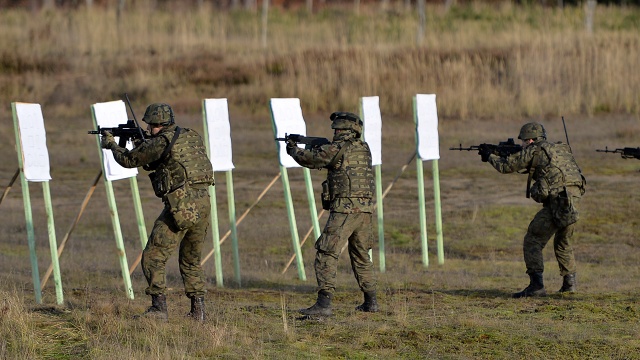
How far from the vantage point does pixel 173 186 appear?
10773 mm

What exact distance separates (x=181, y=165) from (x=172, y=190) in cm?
23

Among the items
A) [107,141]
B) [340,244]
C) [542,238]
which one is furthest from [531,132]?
[107,141]

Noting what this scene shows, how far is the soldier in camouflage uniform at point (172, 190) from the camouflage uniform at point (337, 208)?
0.99 metres

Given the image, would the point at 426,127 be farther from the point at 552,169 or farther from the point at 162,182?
the point at 162,182

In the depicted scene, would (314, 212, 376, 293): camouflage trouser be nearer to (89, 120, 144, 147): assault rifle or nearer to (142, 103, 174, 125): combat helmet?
(142, 103, 174, 125): combat helmet

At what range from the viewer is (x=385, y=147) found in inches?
1005

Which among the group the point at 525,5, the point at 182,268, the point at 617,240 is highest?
the point at 525,5

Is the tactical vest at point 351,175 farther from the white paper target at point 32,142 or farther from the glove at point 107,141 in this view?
the white paper target at point 32,142

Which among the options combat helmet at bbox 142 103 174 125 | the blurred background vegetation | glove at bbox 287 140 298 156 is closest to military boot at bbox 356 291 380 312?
glove at bbox 287 140 298 156

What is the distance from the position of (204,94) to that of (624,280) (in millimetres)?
16577

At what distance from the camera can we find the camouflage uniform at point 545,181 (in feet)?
42.4

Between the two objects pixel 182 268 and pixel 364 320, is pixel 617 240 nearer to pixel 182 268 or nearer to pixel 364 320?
pixel 364 320

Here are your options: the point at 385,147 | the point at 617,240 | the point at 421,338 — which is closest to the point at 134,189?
the point at 421,338

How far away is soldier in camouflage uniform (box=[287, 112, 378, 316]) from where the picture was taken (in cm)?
1128
